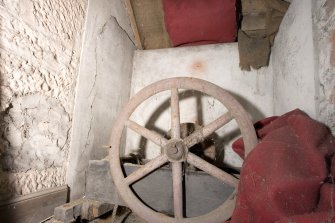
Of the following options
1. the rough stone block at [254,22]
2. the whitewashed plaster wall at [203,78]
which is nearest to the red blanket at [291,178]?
the whitewashed plaster wall at [203,78]

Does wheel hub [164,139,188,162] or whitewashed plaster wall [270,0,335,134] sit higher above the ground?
whitewashed plaster wall [270,0,335,134]

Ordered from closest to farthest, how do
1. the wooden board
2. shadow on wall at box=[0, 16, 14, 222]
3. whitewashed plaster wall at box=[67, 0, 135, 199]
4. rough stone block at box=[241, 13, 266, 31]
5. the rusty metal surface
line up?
shadow on wall at box=[0, 16, 14, 222] → the rusty metal surface → whitewashed plaster wall at box=[67, 0, 135, 199] → rough stone block at box=[241, 13, 266, 31] → the wooden board

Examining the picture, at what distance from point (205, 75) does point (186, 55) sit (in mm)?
279

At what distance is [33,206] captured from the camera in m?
1.00

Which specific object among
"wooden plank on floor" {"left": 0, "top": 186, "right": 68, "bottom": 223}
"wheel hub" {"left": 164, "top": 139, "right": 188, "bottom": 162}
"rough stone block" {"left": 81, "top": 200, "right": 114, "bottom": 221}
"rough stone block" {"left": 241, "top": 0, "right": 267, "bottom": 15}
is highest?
"rough stone block" {"left": 241, "top": 0, "right": 267, "bottom": 15}

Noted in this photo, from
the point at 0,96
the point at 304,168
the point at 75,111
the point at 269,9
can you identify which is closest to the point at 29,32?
the point at 0,96

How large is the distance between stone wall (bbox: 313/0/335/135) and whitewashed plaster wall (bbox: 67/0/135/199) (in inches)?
42.2

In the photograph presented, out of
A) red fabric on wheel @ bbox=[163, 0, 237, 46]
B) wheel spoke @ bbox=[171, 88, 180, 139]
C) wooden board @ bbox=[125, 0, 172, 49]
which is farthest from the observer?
wooden board @ bbox=[125, 0, 172, 49]

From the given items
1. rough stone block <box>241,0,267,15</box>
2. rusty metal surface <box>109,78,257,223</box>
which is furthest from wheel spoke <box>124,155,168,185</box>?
rough stone block <box>241,0,267,15</box>

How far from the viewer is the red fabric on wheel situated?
1.85 metres

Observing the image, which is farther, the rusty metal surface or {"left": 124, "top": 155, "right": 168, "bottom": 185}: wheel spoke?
{"left": 124, "top": 155, "right": 168, "bottom": 185}: wheel spoke

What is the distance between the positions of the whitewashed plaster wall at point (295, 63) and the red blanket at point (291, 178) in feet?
0.93

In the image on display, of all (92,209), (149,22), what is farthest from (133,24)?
(92,209)

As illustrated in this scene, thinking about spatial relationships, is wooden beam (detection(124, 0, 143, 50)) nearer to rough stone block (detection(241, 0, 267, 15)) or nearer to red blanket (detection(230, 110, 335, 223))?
rough stone block (detection(241, 0, 267, 15))
